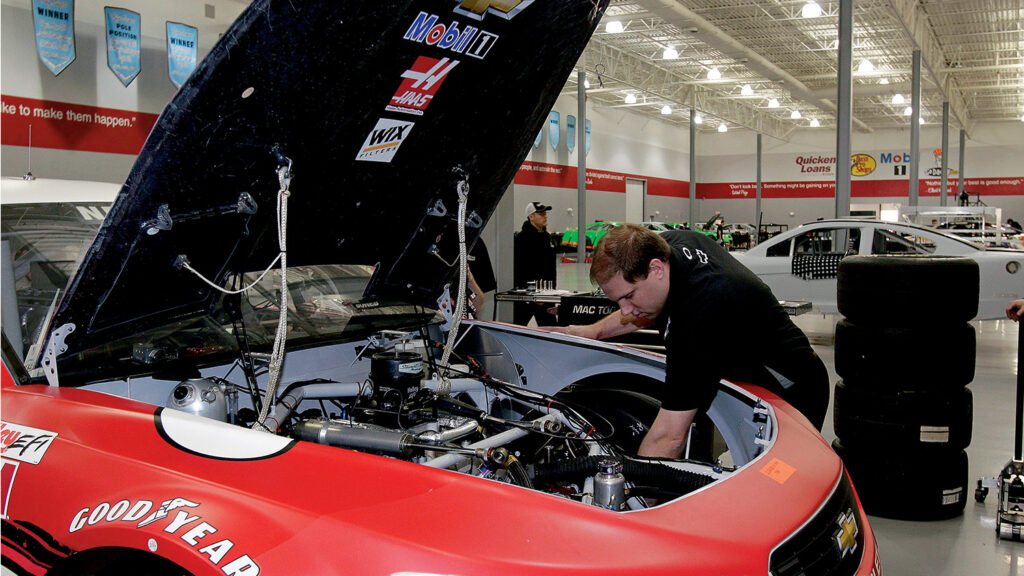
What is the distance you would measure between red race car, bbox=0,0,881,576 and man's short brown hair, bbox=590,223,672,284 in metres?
0.47

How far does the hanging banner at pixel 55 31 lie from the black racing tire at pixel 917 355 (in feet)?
31.9

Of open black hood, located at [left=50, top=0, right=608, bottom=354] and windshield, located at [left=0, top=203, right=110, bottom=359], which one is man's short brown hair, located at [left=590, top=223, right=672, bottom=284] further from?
windshield, located at [left=0, top=203, right=110, bottom=359]

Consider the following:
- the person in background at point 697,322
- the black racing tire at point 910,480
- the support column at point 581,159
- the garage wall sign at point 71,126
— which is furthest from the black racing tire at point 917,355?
the support column at point 581,159

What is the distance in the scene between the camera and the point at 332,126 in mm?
1900

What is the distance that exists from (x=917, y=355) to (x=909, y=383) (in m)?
0.13

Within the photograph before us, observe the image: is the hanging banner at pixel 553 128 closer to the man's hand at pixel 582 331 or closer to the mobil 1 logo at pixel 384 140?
A: the man's hand at pixel 582 331

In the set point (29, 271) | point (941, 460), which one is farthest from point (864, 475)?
point (29, 271)

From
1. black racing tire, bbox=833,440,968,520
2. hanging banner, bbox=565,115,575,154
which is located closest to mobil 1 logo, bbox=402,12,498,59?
black racing tire, bbox=833,440,968,520

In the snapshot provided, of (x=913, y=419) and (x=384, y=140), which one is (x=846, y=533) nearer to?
(x=384, y=140)

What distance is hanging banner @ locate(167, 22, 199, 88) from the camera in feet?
32.8

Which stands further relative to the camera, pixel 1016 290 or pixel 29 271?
pixel 1016 290

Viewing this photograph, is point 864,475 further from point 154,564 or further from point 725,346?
point 154,564

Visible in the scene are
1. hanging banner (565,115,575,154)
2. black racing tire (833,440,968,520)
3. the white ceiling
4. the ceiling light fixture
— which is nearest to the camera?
black racing tire (833,440,968,520)

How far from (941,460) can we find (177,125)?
3277 millimetres
